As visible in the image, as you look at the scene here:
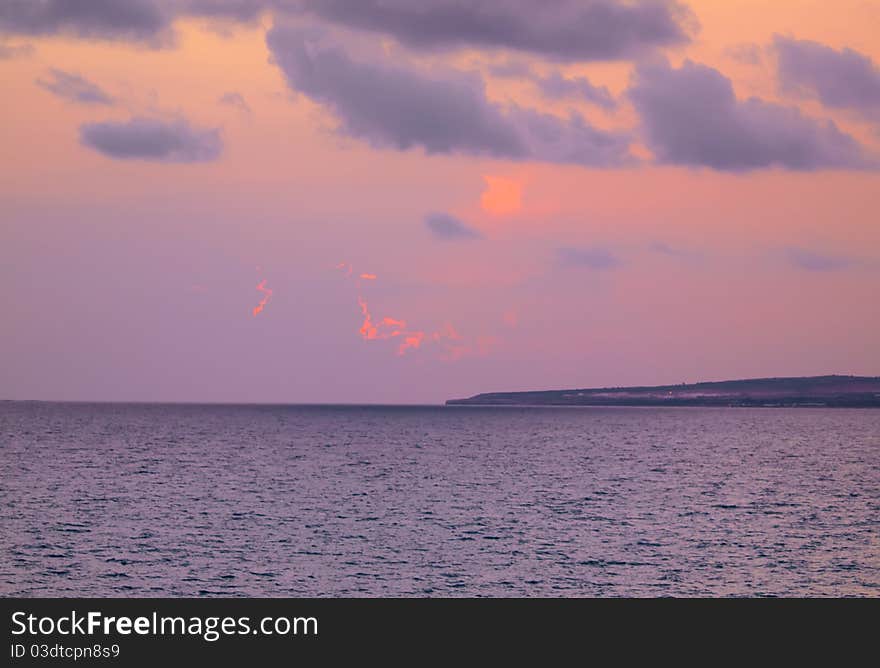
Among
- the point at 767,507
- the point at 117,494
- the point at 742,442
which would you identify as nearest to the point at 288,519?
the point at 117,494

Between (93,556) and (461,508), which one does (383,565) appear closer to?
(93,556)

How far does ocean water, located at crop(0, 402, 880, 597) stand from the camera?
3934cm

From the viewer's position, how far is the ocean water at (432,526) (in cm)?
3934

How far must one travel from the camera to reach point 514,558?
44688 mm

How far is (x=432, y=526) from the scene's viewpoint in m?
55.5

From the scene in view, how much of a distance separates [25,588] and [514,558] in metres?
22.2

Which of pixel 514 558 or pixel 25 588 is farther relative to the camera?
pixel 514 558

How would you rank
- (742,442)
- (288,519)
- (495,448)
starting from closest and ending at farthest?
(288,519)
(495,448)
(742,442)
